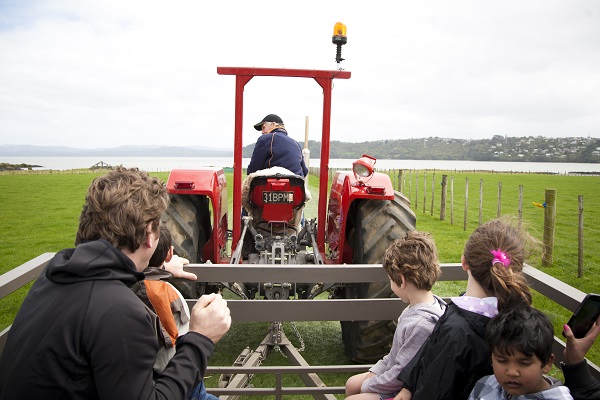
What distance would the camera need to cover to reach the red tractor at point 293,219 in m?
3.42

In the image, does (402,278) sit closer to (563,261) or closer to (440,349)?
(440,349)

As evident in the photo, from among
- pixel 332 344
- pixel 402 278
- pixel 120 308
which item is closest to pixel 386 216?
pixel 332 344

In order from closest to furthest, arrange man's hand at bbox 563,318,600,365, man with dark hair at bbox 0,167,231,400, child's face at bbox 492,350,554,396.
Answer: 1. man with dark hair at bbox 0,167,231,400
2. child's face at bbox 492,350,554,396
3. man's hand at bbox 563,318,600,365

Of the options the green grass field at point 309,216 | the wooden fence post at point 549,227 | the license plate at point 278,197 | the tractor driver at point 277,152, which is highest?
the tractor driver at point 277,152

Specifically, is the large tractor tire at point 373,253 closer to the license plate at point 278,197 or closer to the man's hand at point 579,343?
the license plate at point 278,197

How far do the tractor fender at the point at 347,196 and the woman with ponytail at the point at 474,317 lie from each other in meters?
1.89

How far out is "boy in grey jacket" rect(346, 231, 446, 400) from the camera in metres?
1.85

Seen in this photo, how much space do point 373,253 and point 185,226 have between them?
1418mm

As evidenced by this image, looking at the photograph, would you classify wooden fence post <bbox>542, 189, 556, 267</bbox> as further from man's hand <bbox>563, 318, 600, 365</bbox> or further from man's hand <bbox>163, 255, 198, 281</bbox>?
man's hand <bbox>163, 255, 198, 281</bbox>

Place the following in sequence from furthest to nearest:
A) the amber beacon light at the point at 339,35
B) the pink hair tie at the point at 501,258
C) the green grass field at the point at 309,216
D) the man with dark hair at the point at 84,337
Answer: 1. the green grass field at the point at 309,216
2. the amber beacon light at the point at 339,35
3. the pink hair tie at the point at 501,258
4. the man with dark hair at the point at 84,337

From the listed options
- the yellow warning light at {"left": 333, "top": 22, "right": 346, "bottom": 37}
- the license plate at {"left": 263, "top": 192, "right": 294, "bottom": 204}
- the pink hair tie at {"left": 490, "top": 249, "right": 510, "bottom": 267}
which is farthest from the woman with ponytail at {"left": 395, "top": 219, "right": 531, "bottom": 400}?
the yellow warning light at {"left": 333, "top": 22, "right": 346, "bottom": 37}

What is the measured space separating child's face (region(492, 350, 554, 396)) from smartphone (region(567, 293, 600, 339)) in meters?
0.20

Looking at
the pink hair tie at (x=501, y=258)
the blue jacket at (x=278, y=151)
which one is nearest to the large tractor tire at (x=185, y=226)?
the blue jacket at (x=278, y=151)

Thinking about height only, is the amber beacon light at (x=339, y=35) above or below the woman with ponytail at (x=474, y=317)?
above
